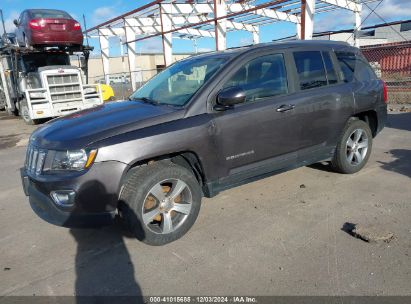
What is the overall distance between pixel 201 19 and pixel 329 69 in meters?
19.0

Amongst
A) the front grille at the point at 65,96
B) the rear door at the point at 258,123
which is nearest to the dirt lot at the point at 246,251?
the rear door at the point at 258,123

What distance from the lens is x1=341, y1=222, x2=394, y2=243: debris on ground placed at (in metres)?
3.28

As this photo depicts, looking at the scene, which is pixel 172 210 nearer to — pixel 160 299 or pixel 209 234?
pixel 209 234

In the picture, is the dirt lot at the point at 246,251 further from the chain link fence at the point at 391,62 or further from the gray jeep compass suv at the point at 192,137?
the chain link fence at the point at 391,62

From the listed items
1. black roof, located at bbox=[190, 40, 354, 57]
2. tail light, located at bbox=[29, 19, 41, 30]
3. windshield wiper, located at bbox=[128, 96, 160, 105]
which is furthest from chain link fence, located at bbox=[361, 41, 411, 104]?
windshield wiper, located at bbox=[128, 96, 160, 105]

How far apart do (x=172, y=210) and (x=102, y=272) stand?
85cm

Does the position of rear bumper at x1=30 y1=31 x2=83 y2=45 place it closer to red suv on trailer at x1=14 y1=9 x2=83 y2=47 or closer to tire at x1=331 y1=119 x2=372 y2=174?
red suv on trailer at x1=14 y1=9 x2=83 y2=47

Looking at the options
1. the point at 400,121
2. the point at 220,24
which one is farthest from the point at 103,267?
the point at 220,24

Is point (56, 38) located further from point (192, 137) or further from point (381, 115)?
point (381, 115)

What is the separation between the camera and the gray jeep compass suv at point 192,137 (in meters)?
3.05

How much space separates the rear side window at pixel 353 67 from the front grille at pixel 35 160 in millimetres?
3892

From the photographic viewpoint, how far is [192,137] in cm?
339

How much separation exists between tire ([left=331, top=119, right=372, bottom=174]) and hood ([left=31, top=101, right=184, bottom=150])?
255 cm

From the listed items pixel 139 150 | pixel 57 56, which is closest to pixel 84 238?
pixel 139 150
